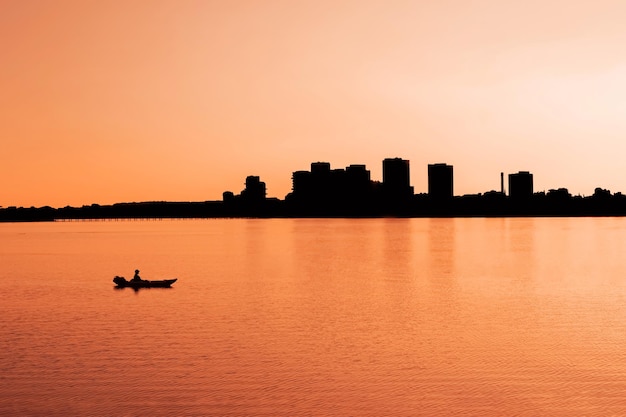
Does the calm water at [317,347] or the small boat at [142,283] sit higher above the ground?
the small boat at [142,283]

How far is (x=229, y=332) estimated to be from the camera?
50438 mm

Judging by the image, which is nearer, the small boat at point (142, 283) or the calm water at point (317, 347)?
the calm water at point (317, 347)

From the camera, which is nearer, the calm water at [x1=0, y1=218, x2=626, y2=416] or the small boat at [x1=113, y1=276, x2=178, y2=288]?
the calm water at [x1=0, y1=218, x2=626, y2=416]

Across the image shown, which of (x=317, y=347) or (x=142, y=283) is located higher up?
(x=142, y=283)

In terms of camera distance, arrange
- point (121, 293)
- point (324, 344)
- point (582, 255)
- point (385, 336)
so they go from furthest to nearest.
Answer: point (582, 255) → point (121, 293) → point (385, 336) → point (324, 344)

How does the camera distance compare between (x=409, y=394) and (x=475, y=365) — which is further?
(x=475, y=365)

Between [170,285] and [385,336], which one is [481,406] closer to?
[385,336]

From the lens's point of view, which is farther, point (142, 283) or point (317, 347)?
point (142, 283)

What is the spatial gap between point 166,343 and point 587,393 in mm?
24447

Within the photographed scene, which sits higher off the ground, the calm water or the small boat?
the small boat

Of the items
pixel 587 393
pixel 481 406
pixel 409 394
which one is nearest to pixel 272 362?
pixel 409 394

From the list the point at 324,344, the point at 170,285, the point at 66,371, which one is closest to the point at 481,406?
the point at 324,344

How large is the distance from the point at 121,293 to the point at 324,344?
36.4 m

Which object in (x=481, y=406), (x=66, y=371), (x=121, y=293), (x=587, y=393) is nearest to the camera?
(x=481, y=406)
